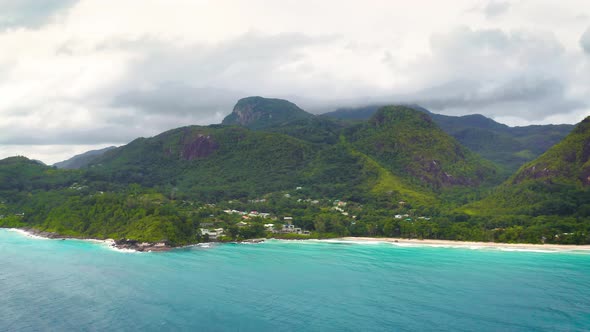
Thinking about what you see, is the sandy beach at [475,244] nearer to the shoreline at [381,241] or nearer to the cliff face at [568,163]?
the shoreline at [381,241]

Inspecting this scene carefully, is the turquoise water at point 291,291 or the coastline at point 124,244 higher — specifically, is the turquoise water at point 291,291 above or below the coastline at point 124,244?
below

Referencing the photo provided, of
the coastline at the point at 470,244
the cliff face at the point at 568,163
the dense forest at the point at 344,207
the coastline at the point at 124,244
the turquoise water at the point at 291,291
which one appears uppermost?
the cliff face at the point at 568,163

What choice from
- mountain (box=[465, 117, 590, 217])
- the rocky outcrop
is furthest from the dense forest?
the rocky outcrop

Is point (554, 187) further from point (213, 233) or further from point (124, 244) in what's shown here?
point (124, 244)

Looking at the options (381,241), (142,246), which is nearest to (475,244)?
(381,241)

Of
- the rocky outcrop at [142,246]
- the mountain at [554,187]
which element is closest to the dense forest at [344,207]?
the mountain at [554,187]

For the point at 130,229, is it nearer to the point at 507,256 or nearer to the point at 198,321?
the point at 198,321

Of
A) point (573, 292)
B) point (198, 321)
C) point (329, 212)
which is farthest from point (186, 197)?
point (573, 292)
